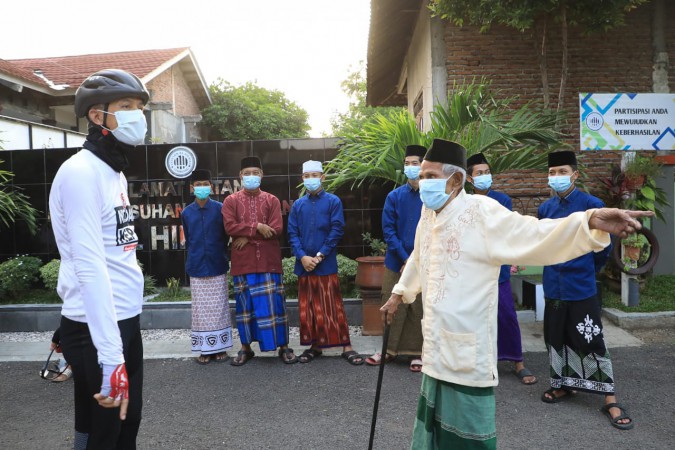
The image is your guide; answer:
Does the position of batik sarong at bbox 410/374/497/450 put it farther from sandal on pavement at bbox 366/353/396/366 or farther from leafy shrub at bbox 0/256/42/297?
leafy shrub at bbox 0/256/42/297

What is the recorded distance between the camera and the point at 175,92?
20.9m

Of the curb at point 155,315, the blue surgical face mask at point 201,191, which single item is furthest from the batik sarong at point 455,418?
the curb at point 155,315

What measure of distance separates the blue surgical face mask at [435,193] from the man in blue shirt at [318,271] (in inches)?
116

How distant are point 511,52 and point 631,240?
11.5 feet

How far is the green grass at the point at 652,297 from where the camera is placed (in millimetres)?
6555

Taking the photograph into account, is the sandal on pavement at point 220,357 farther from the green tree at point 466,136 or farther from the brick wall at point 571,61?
the brick wall at point 571,61

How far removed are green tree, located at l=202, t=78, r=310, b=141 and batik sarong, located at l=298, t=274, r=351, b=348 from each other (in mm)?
21805

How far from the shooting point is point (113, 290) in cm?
219

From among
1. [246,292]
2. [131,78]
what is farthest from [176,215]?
[131,78]

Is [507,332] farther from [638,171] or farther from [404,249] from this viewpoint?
[638,171]

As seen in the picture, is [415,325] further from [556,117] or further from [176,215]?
[176,215]

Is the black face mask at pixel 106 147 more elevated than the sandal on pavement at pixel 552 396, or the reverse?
the black face mask at pixel 106 147

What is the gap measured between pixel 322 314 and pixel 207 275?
1277mm

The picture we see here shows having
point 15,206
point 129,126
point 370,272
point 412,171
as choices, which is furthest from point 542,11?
point 15,206
